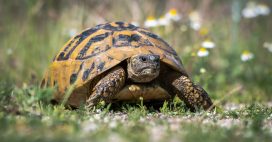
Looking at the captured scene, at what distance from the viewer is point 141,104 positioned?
462cm

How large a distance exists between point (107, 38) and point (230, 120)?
146cm

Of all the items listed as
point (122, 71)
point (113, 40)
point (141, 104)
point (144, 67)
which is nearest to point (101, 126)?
point (141, 104)

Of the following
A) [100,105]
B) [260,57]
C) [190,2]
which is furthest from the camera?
[190,2]

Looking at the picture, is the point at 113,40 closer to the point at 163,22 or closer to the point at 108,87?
the point at 108,87

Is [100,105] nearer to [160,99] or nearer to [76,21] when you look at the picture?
[160,99]

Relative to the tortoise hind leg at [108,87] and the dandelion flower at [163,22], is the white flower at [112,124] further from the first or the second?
the dandelion flower at [163,22]

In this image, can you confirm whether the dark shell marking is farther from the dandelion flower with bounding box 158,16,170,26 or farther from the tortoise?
the dandelion flower with bounding box 158,16,170,26

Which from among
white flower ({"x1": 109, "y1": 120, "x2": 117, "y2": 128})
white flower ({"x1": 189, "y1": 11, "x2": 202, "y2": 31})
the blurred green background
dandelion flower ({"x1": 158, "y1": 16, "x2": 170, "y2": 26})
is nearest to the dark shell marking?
white flower ({"x1": 109, "y1": 120, "x2": 117, "y2": 128})

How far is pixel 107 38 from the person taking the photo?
5078 mm

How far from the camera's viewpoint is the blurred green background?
Result: 7.46 meters

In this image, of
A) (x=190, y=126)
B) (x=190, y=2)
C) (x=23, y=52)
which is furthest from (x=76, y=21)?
(x=190, y=126)

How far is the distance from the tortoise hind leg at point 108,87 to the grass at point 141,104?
104mm

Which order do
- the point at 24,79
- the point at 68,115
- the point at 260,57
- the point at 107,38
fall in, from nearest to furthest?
1. the point at 68,115
2. the point at 107,38
3. the point at 24,79
4. the point at 260,57

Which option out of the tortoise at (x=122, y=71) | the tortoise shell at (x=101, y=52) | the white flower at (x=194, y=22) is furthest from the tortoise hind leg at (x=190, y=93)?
the white flower at (x=194, y=22)
